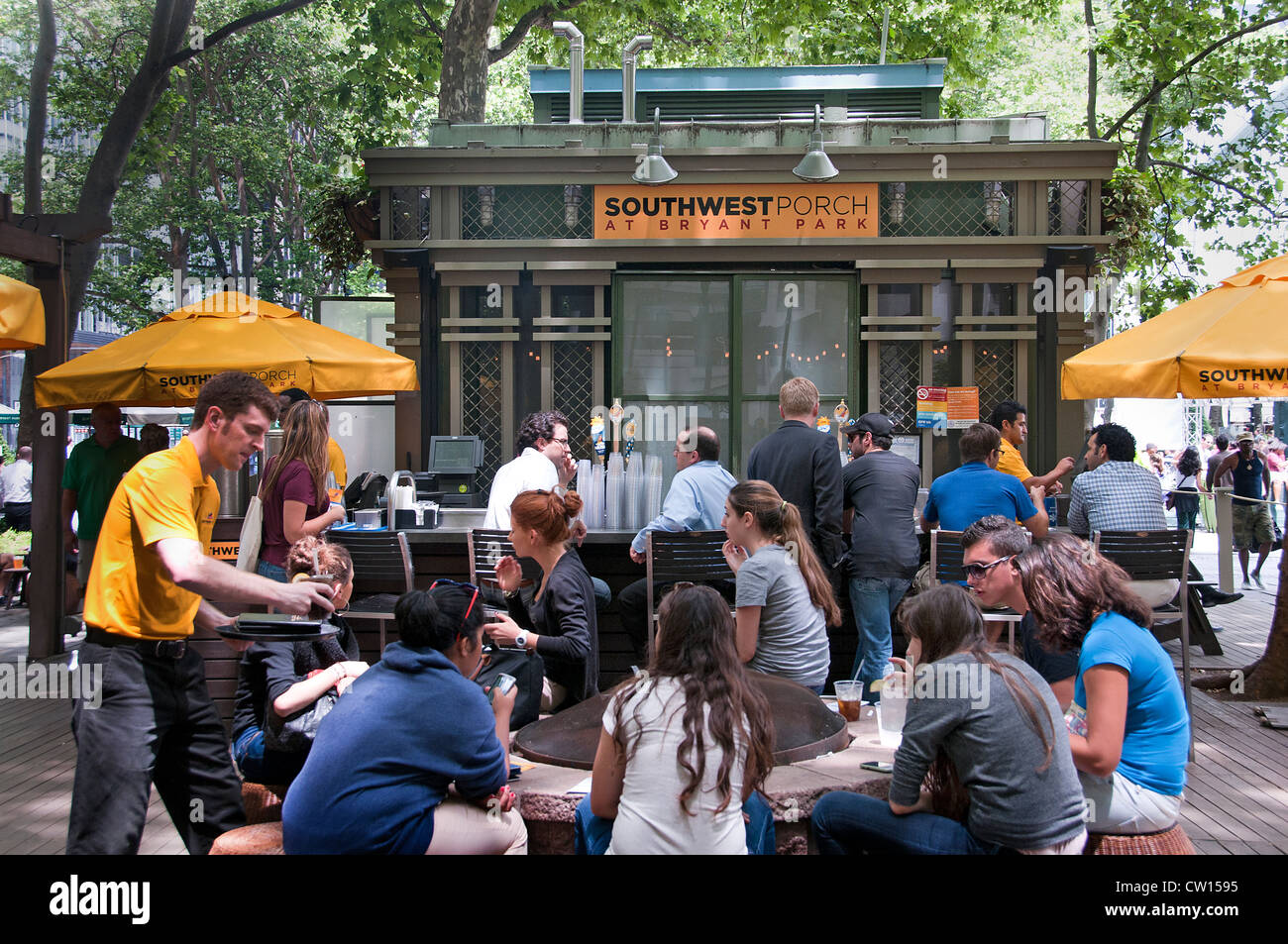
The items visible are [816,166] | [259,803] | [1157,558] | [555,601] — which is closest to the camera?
[259,803]

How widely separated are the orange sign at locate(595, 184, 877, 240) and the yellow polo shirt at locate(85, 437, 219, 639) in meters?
7.17

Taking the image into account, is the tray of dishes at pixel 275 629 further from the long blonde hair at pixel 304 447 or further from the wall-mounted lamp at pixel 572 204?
the wall-mounted lamp at pixel 572 204

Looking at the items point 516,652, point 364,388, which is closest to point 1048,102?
point 364,388

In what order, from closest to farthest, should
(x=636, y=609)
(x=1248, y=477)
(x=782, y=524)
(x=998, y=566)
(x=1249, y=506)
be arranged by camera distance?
1. (x=998, y=566)
2. (x=782, y=524)
3. (x=636, y=609)
4. (x=1249, y=506)
5. (x=1248, y=477)

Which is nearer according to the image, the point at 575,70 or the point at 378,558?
the point at 378,558

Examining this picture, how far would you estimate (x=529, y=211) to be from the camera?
33.7ft

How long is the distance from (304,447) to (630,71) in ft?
22.9

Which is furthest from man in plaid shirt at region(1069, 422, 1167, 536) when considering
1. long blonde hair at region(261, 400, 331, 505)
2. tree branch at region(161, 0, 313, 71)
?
tree branch at region(161, 0, 313, 71)

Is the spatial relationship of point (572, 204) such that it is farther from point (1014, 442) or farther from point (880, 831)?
point (880, 831)

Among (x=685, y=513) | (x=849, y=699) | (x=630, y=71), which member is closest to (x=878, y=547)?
(x=685, y=513)

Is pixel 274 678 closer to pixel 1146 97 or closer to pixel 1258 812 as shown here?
pixel 1258 812

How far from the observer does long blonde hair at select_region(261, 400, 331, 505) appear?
5.69 metres

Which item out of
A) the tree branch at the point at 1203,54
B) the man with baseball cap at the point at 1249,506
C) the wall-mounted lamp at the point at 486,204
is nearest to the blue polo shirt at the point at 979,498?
the wall-mounted lamp at the point at 486,204

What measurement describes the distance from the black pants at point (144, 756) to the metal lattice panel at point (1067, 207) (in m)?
8.92
